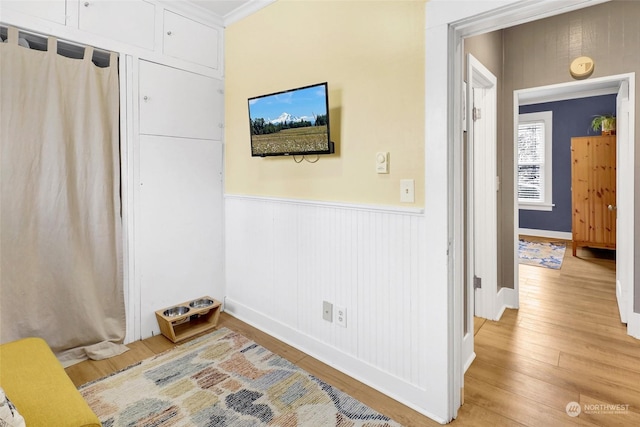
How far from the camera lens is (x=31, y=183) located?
2.08 metres

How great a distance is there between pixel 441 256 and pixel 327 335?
1.01m

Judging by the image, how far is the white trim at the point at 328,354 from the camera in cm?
189

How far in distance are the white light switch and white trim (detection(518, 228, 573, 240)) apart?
5711 millimetres

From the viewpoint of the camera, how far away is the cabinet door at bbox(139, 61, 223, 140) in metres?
2.55

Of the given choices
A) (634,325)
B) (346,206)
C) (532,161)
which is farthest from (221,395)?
(532,161)

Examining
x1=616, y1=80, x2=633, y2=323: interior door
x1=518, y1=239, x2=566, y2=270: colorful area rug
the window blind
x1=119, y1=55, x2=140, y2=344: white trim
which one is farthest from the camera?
the window blind

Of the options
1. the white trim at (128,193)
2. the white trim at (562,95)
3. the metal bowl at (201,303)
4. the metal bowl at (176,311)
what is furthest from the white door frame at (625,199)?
the white trim at (128,193)

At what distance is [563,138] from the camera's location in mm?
5938

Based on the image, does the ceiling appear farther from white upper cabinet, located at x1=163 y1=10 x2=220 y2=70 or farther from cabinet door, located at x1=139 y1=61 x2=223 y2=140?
cabinet door, located at x1=139 y1=61 x2=223 y2=140

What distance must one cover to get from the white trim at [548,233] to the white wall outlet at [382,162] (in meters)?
5.74

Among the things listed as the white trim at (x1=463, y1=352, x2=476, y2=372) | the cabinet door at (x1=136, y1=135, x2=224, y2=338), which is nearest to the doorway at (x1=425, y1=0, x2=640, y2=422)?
the white trim at (x1=463, y1=352, x2=476, y2=372)

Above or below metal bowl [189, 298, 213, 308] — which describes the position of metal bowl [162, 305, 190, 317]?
below

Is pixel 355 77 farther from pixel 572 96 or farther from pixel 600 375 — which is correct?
pixel 572 96

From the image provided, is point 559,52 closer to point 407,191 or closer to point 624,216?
point 624,216
